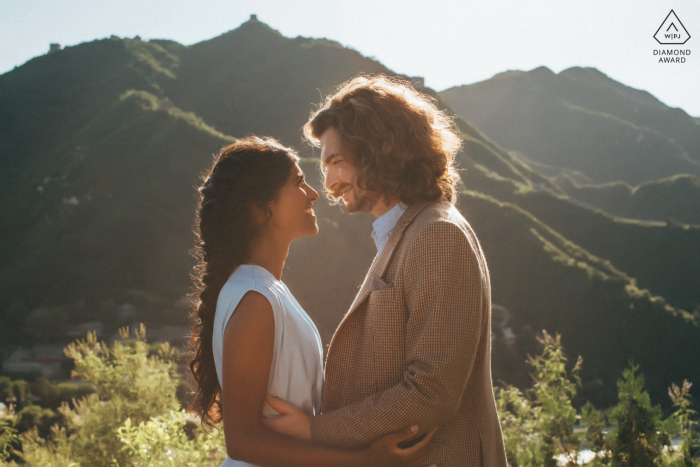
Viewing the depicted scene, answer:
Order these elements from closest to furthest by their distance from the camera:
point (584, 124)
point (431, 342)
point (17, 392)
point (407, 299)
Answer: point (431, 342)
point (407, 299)
point (17, 392)
point (584, 124)

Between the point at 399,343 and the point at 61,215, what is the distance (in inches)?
1461

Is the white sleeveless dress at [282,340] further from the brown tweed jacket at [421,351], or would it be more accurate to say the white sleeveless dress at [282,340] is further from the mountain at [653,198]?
the mountain at [653,198]

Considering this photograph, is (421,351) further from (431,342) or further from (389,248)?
(389,248)

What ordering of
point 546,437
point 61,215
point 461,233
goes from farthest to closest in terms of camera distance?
point 61,215, point 546,437, point 461,233

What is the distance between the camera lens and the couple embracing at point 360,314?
4.62 feet

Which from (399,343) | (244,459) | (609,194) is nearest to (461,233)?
(399,343)

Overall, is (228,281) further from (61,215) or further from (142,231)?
(61,215)

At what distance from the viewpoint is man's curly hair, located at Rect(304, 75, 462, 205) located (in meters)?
1.68

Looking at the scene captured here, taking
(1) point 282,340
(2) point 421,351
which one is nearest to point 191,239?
(1) point 282,340

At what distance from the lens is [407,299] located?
1489mm

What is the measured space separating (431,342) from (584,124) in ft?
265

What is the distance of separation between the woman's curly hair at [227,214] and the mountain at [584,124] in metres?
69.1

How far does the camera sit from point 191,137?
3419 cm

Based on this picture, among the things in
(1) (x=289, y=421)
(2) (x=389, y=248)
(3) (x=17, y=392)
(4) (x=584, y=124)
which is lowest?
(3) (x=17, y=392)
